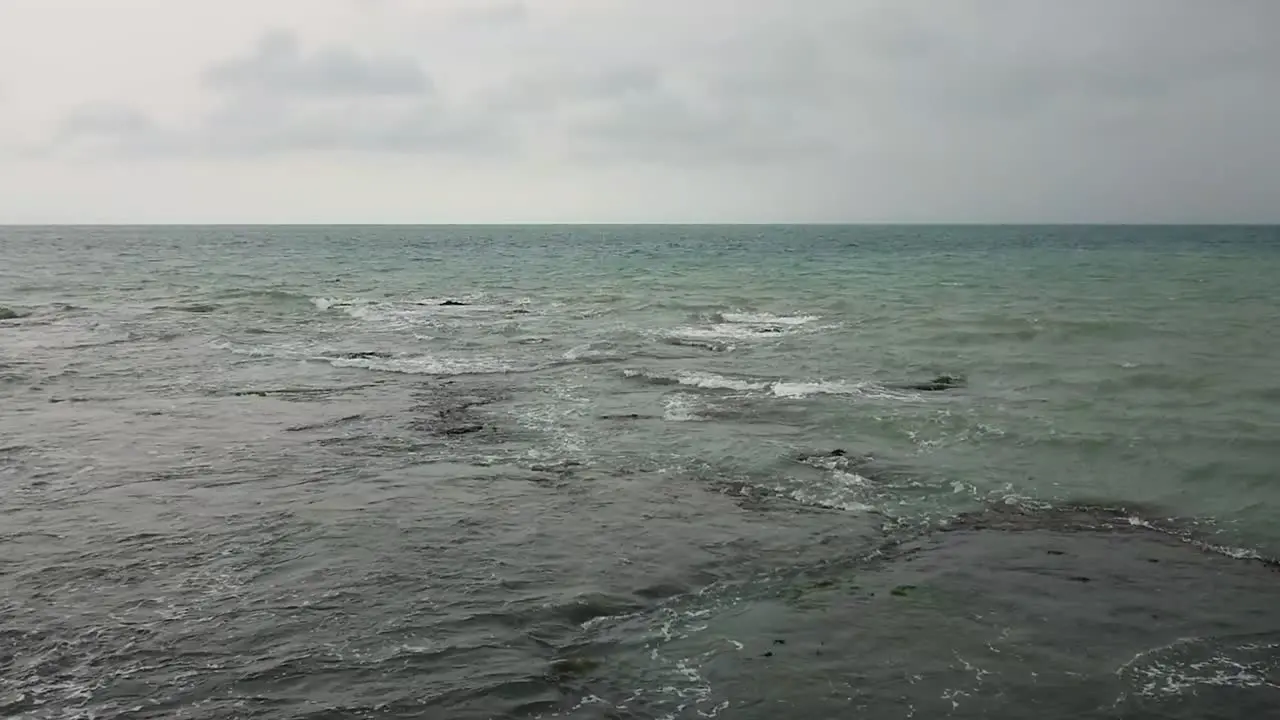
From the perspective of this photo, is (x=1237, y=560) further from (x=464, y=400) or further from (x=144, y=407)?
(x=144, y=407)

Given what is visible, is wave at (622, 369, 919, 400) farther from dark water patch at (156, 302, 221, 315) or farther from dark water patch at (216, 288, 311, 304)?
dark water patch at (216, 288, 311, 304)

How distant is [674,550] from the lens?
10672 millimetres

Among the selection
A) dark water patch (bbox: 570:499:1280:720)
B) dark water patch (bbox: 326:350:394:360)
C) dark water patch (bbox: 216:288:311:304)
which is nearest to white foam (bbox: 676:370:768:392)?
dark water patch (bbox: 326:350:394:360)

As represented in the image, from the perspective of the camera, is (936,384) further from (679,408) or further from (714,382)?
(679,408)

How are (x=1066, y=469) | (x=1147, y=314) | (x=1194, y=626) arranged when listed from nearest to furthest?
(x=1194, y=626) < (x=1066, y=469) < (x=1147, y=314)

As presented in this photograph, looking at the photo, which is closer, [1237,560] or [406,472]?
[1237,560]

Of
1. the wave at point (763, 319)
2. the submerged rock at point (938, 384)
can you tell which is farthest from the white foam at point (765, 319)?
the submerged rock at point (938, 384)

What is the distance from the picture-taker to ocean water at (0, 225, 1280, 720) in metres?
7.70

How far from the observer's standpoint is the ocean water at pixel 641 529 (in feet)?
25.3

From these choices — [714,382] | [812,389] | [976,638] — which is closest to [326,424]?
[714,382]

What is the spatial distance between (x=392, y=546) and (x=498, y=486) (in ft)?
8.44

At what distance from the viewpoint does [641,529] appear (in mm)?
11383

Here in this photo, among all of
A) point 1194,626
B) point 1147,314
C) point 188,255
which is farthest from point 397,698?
point 188,255

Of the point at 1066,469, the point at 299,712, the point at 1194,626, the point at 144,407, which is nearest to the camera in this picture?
the point at 299,712
